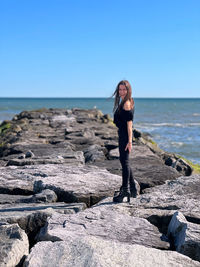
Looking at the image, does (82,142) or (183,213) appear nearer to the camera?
(183,213)

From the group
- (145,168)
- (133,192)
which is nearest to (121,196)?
(133,192)

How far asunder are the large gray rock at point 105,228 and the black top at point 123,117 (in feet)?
3.50

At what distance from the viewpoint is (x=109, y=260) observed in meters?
2.73

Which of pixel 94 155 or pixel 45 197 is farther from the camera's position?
pixel 94 155

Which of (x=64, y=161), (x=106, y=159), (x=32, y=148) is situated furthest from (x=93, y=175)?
(x=32, y=148)

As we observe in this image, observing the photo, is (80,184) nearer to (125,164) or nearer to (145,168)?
(125,164)

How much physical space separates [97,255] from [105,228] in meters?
0.73

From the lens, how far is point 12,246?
9.66 feet

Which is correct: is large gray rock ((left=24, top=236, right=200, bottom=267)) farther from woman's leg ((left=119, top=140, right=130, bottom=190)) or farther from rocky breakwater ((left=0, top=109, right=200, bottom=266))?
woman's leg ((left=119, top=140, right=130, bottom=190))

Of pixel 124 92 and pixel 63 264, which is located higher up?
pixel 124 92

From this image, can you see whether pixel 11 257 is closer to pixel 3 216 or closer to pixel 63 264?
pixel 63 264

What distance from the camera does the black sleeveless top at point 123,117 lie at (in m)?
4.42

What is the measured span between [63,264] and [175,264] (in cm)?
82

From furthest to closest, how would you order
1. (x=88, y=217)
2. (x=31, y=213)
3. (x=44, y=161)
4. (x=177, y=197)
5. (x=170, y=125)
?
A: (x=170, y=125) → (x=44, y=161) → (x=177, y=197) → (x=31, y=213) → (x=88, y=217)
